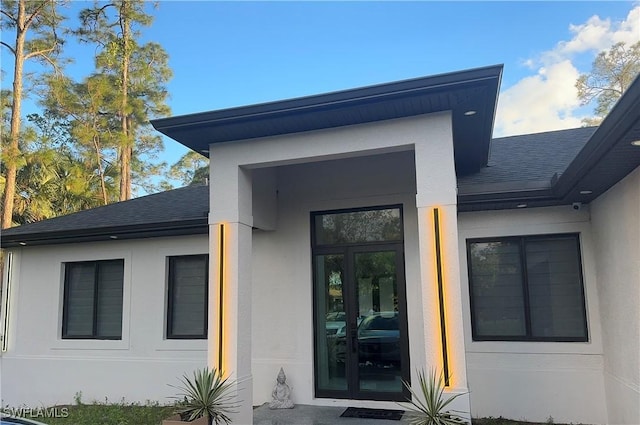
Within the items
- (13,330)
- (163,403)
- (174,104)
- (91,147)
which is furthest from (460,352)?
(174,104)

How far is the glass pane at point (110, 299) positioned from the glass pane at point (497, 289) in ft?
20.9

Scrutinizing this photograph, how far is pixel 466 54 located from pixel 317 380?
909 cm

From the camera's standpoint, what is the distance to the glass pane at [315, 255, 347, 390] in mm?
7684

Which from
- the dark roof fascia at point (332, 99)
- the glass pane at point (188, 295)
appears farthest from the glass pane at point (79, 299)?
the dark roof fascia at point (332, 99)

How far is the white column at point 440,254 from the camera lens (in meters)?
5.09

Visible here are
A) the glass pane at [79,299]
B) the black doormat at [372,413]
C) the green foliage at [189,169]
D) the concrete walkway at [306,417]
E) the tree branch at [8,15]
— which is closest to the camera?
the concrete walkway at [306,417]

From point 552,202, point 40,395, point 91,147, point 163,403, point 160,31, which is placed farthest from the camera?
point 160,31

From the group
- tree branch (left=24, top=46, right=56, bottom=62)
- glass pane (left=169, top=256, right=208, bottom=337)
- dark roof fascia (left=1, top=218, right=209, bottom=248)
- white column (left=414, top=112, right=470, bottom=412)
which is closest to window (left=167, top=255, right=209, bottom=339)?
glass pane (left=169, top=256, right=208, bottom=337)

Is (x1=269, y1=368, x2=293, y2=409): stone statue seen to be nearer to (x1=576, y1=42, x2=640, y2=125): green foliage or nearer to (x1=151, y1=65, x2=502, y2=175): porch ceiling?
(x1=151, y1=65, x2=502, y2=175): porch ceiling

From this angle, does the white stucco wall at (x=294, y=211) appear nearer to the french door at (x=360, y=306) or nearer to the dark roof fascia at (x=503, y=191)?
the french door at (x=360, y=306)

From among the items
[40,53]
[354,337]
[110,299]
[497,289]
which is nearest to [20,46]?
[40,53]

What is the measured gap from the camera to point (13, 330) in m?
9.78

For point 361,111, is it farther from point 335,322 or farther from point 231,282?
point 335,322

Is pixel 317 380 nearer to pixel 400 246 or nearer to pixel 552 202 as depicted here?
pixel 400 246
